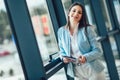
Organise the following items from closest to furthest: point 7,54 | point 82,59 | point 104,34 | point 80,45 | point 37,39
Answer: point 7,54 < point 82,59 < point 80,45 < point 37,39 < point 104,34

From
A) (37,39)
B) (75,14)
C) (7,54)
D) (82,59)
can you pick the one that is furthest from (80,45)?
(7,54)

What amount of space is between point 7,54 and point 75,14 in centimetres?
89

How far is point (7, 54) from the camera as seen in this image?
2771 mm

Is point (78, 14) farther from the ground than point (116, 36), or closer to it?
farther from the ground

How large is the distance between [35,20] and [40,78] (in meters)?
0.88

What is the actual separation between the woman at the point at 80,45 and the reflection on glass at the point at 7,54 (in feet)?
2.02

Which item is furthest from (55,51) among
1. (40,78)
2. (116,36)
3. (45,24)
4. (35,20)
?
(116,36)

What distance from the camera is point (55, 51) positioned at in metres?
3.94

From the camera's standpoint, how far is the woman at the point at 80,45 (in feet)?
10.5

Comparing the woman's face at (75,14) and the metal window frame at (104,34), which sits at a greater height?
the woman's face at (75,14)

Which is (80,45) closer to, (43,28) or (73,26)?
(73,26)

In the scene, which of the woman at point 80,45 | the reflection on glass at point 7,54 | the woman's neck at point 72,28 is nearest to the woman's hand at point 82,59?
the woman at point 80,45

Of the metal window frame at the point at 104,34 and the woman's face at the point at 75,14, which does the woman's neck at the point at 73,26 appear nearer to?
the woman's face at the point at 75,14

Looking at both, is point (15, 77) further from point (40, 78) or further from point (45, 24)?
point (45, 24)
